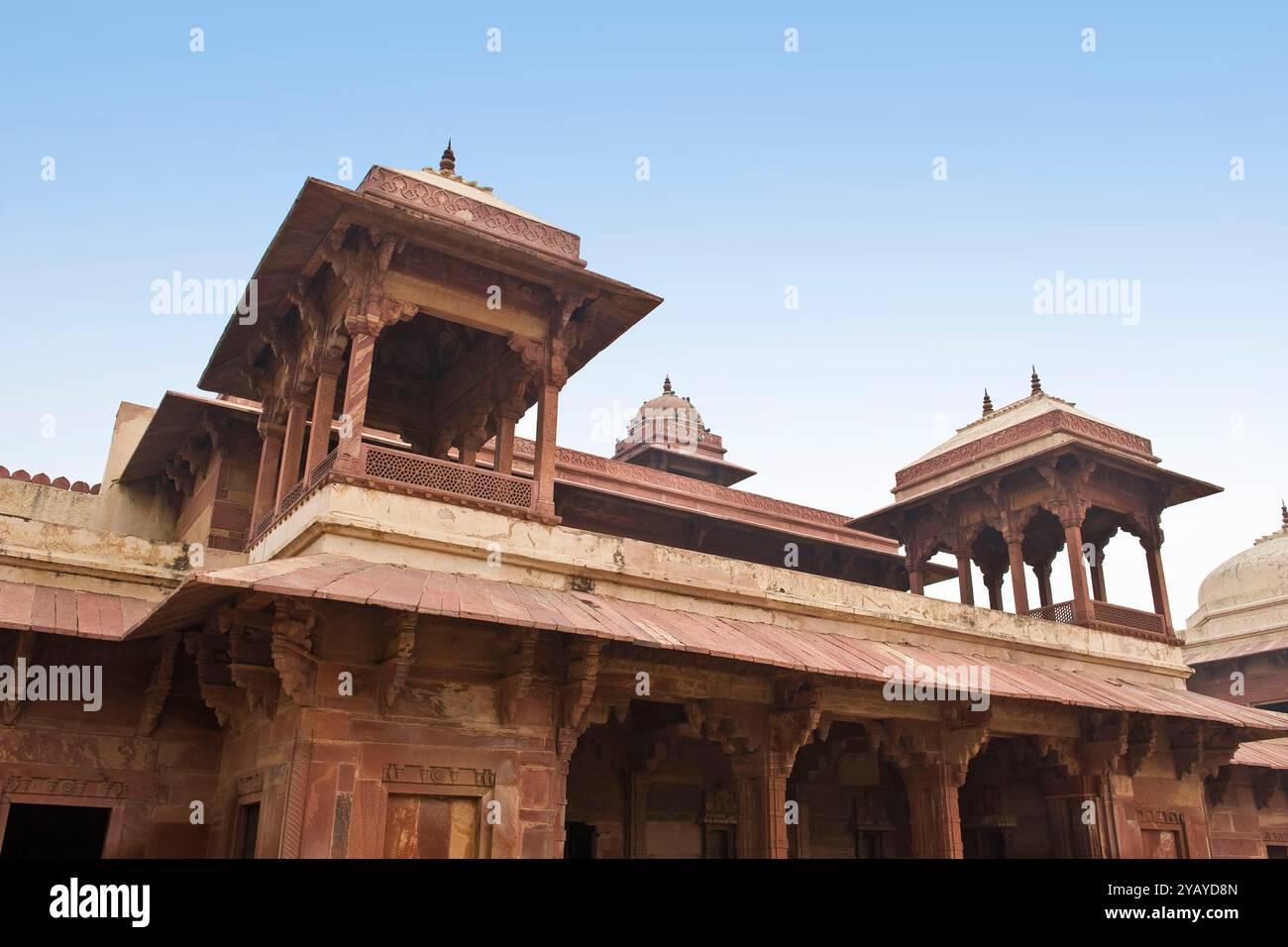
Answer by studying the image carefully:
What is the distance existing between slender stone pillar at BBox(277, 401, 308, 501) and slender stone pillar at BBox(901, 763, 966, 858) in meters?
7.80

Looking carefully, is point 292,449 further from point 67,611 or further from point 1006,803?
point 1006,803

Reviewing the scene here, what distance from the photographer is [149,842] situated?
9.84 metres

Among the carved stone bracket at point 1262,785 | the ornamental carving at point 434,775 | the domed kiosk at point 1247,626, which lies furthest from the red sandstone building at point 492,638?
the domed kiosk at point 1247,626

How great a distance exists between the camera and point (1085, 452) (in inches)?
631

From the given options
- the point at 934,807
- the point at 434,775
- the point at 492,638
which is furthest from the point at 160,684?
the point at 934,807

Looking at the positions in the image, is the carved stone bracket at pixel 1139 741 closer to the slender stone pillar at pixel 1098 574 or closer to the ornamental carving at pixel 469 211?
the slender stone pillar at pixel 1098 574

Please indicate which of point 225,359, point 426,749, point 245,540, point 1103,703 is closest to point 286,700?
point 426,749

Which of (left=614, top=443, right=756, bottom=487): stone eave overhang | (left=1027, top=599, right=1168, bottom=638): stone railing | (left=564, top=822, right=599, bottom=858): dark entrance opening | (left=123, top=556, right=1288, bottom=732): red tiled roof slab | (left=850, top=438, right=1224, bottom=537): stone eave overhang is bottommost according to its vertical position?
(left=564, top=822, right=599, bottom=858): dark entrance opening

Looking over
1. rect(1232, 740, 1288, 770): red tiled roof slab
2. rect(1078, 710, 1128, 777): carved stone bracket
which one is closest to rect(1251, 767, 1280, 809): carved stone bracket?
rect(1232, 740, 1288, 770): red tiled roof slab

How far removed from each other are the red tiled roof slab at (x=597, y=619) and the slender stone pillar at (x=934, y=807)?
4.28 ft

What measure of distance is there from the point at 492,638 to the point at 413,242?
405cm

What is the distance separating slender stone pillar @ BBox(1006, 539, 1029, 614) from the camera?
16.5 meters

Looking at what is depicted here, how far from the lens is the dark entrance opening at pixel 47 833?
11938mm

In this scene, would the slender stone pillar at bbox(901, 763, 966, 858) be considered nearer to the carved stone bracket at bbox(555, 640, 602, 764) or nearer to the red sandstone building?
the red sandstone building
